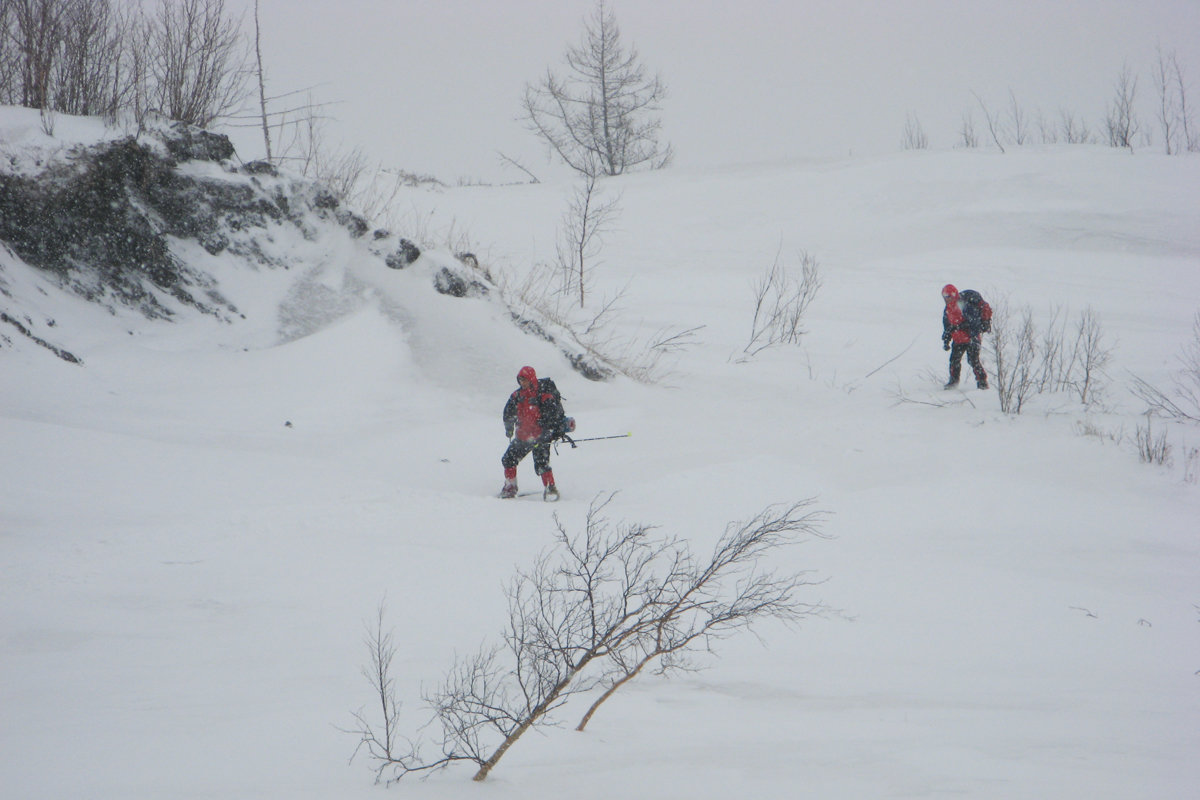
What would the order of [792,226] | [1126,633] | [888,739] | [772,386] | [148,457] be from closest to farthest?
[888,739], [1126,633], [148,457], [772,386], [792,226]

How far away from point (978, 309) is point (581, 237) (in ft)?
33.3

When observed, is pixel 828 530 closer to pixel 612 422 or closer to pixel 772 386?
pixel 612 422

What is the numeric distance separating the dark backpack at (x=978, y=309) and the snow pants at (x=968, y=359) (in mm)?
376

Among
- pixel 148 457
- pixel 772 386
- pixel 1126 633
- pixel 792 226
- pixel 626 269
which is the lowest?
pixel 1126 633

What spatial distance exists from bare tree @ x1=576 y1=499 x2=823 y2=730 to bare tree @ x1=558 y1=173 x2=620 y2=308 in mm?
10862

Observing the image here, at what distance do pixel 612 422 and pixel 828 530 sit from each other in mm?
4425

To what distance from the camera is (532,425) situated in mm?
9367

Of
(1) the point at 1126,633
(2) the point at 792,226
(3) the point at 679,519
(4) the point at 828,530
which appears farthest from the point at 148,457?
(2) the point at 792,226

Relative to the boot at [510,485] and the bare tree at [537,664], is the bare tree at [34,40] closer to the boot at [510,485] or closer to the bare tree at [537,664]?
the boot at [510,485]

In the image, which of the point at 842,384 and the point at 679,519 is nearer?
the point at 679,519

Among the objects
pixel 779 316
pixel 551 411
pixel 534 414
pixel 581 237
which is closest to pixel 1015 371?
pixel 779 316

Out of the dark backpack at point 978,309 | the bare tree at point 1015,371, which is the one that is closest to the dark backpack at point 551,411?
the bare tree at point 1015,371

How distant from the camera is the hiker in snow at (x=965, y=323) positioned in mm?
12961

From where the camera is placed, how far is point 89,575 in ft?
18.1
